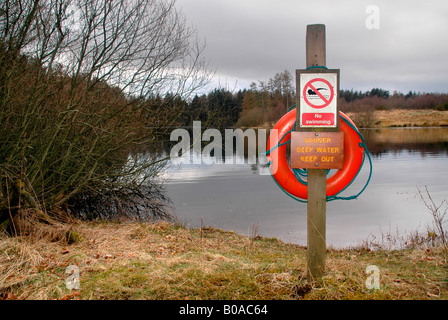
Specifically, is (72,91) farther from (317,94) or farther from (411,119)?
(411,119)

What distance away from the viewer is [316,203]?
3.14m

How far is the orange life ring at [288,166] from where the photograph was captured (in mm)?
3912

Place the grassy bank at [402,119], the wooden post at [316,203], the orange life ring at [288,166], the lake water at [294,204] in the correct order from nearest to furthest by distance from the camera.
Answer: the wooden post at [316,203] → the orange life ring at [288,166] → the lake water at [294,204] → the grassy bank at [402,119]

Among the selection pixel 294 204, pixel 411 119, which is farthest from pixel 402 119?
pixel 294 204

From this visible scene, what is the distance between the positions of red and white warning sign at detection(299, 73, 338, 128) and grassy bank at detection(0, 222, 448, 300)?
1.22 metres

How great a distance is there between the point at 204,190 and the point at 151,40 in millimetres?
5419

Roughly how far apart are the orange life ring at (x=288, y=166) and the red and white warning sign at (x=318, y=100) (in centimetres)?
72

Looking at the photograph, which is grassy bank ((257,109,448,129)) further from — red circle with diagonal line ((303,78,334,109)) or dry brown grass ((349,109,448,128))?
red circle with diagonal line ((303,78,334,109))

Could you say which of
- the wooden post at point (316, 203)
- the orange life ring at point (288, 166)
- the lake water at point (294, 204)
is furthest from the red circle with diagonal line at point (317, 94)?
the lake water at point (294, 204)

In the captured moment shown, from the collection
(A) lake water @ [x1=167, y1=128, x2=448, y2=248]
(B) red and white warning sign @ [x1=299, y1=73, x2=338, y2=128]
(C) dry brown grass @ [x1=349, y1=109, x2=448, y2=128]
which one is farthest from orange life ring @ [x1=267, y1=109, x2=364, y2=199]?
(C) dry brown grass @ [x1=349, y1=109, x2=448, y2=128]

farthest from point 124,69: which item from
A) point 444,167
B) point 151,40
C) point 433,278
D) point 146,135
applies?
point 444,167

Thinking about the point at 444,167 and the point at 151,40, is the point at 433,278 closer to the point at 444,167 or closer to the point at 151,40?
the point at 151,40

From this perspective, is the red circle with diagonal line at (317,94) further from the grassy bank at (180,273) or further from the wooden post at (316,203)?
the grassy bank at (180,273)

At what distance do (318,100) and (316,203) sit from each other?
32.2 inches
